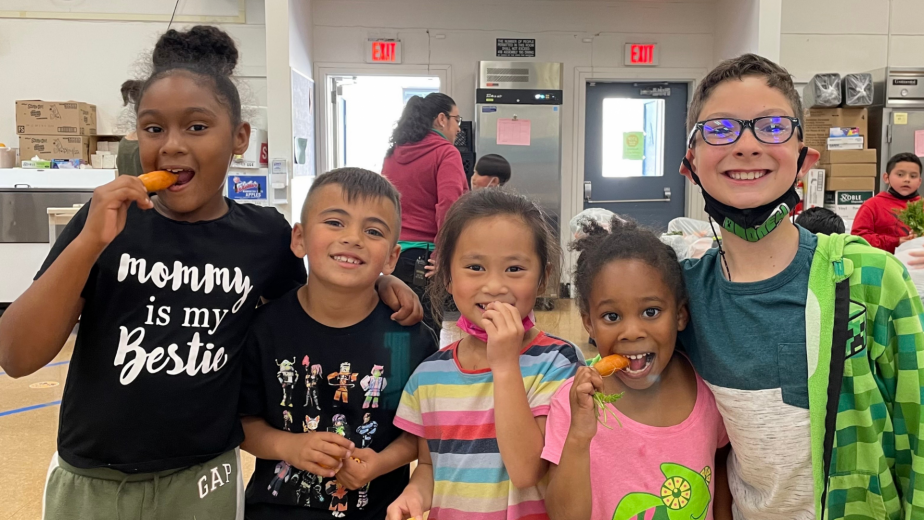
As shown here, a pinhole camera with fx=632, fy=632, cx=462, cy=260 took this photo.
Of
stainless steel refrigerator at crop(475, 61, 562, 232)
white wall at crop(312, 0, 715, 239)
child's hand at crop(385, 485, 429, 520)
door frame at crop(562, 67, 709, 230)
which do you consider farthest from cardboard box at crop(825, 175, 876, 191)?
child's hand at crop(385, 485, 429, 520)

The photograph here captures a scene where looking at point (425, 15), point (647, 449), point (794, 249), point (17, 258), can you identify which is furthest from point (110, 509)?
point (425, 15)

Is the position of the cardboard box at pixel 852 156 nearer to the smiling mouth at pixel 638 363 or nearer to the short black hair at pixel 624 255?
the short black hair at pixel 624 255

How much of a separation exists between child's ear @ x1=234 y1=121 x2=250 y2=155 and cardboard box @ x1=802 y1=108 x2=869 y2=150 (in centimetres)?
629

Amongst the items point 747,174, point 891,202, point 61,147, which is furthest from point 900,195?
point 61,147

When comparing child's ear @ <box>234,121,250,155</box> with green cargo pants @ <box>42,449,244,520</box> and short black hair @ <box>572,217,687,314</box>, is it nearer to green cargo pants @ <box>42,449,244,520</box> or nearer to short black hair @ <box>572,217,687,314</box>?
green cargo pants @ <box>42,449,244,520</box>

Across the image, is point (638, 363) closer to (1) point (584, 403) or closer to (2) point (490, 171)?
(1) point (584, 403)

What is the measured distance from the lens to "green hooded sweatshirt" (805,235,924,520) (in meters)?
1.06

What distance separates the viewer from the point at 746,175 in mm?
1172

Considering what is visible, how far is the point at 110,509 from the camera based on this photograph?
1161mm

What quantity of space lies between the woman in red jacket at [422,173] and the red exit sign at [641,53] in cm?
420

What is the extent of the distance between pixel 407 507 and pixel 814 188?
6401 millimetres

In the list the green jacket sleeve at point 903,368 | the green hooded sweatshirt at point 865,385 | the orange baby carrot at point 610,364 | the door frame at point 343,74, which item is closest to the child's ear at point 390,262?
the orange baby carrot at point 610,364

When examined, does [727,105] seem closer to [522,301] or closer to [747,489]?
[522,301]

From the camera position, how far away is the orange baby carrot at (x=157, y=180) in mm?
1149
